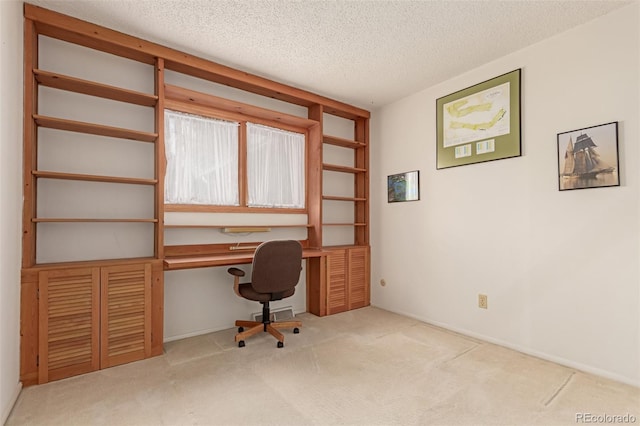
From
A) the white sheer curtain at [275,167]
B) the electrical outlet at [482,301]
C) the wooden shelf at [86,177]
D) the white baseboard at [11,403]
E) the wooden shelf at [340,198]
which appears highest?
the white sheer curtain at [275,167]

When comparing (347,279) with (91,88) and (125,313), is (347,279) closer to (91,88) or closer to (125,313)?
(125,313)

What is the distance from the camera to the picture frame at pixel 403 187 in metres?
3.75

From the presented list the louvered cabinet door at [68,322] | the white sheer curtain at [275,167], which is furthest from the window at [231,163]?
the louvered cabinet door at [68,322]

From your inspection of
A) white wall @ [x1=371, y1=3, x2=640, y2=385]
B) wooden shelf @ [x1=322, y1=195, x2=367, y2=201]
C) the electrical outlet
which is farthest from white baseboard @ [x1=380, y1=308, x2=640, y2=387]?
wooden shelf @ [x1=322, y1=195, x2=367, y2=201]

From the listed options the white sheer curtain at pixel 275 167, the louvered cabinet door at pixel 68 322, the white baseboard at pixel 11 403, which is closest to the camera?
the white baseboard at pixel 11 403

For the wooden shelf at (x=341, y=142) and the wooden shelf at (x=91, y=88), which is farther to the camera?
the wooden shelf at (x=341, y=142)

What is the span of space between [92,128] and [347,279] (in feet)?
9.79

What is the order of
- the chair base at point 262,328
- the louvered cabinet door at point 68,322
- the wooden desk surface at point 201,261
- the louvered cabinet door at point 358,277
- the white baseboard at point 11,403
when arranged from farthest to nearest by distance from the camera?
the louvered cabinet door at point 358,277 < the chair base at point 262,328 < the wooden desk surface at point 201,261 < the louvered cabinet door at point 68,322 < the white baseboard at point 11,403

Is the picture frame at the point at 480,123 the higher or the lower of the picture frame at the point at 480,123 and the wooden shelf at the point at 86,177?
the higher

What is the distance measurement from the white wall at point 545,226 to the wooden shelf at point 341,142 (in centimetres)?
75

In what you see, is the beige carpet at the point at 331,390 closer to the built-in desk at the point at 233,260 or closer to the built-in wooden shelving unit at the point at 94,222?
the built-in wooden shelving unit at the point at 94,222

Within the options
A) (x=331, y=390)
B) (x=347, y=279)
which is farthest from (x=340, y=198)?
(x=331, y=390)

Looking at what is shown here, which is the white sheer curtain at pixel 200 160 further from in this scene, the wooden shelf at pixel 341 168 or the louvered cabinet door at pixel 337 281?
the louvered cabinet door at pixel 337 281

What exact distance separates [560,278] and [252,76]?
10.8ft
